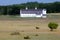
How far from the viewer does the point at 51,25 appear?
3594 centimetres

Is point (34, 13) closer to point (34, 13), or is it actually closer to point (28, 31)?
point (34, 13)

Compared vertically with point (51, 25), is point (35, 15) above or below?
below

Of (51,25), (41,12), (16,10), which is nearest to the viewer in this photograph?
(51,25)

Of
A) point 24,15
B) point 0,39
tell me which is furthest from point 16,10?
point 0,39

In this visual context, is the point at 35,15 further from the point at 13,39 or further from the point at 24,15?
the point at 13,39

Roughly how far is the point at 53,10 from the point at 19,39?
424ft

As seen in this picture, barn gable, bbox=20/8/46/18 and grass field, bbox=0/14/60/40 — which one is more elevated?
grass field, bbox=0/14/60/40

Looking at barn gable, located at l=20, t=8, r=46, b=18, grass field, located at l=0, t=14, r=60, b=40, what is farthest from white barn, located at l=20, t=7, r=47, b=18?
grass field, located at l=0, t=14, r=60, b=40

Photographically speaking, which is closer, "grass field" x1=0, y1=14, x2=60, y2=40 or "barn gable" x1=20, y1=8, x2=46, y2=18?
"grass field" x1=0, y1=14, x2=60, y2=40

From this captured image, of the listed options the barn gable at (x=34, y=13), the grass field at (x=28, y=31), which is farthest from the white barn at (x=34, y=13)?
the grass field at (x=28, y=31)

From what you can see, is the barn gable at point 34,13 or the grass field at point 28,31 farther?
the barn gable at point 34,13

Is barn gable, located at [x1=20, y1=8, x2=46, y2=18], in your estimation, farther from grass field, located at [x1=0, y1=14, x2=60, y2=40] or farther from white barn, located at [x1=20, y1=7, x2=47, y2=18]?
grass field, located at [x1=0, y1=14, x2=60, y2=40]

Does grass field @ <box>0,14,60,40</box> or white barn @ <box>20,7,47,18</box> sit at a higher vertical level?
grass field @ <box>0,14,60,40</box>

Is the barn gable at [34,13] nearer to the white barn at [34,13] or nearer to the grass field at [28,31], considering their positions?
the white barn at [34,13]
